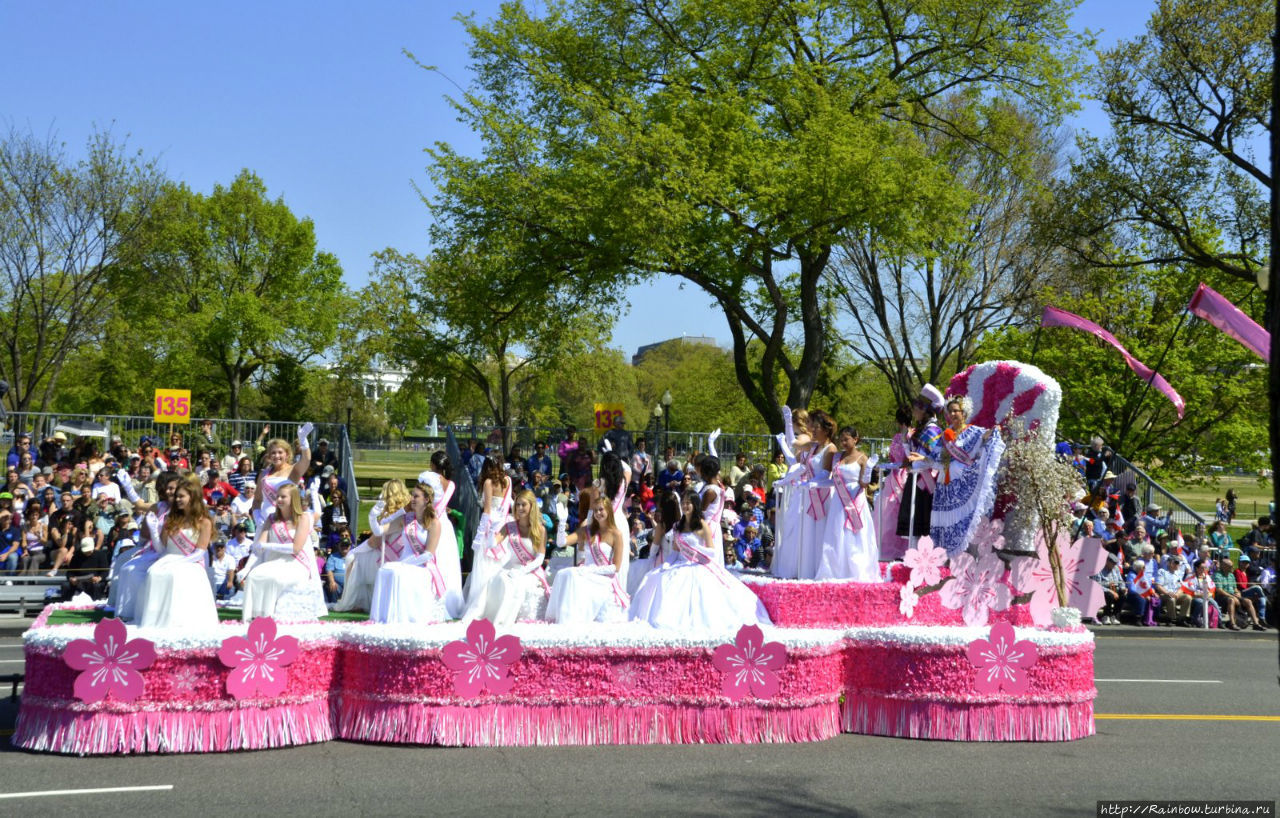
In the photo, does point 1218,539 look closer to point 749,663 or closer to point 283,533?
point 749,663

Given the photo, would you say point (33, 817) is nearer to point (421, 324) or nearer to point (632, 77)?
point (632, 77)

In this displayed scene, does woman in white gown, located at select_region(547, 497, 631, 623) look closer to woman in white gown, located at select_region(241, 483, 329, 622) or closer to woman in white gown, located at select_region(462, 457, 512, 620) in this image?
woman in white gown, located at select_region(462, 457, 512, 620)

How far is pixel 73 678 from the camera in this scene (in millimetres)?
8266

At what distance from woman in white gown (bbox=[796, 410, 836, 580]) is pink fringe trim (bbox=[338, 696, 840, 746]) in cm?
199

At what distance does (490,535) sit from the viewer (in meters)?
11.5

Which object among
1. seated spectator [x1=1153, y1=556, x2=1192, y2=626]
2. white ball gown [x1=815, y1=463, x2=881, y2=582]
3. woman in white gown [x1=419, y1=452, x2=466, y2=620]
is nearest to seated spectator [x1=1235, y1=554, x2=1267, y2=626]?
seated spectator [x1=1153, y1=556, x2=1192, y2=626]

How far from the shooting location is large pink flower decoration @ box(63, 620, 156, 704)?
8117 mm

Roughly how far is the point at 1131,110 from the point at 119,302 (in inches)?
1120

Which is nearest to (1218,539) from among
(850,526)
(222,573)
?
(850,526)

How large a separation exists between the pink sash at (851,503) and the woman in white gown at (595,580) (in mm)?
2064

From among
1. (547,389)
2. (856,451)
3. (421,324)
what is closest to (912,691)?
(856,451)

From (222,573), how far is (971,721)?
861cm

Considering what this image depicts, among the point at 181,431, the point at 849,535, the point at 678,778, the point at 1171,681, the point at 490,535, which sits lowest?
the point at 678,778

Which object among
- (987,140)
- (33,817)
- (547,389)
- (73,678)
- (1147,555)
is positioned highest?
(987,140)
